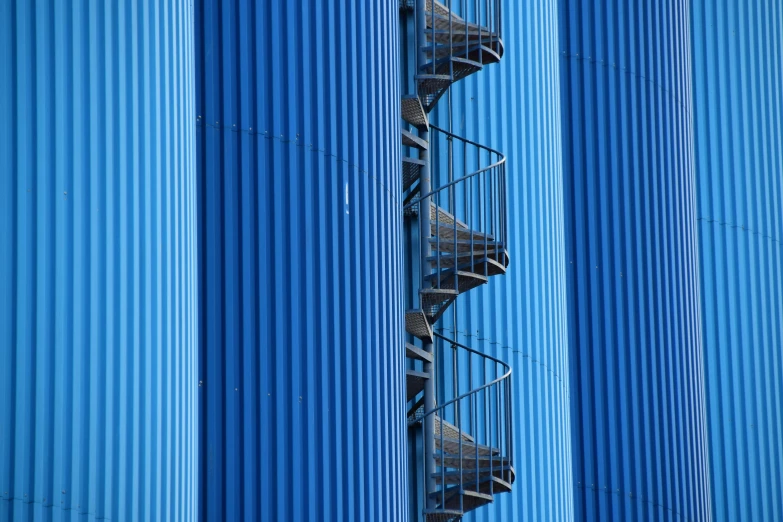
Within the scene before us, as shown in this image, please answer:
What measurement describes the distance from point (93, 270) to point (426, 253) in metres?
8.38

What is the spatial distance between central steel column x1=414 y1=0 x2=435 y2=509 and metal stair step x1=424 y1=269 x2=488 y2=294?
6.9 inches

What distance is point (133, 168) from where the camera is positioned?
15.5m

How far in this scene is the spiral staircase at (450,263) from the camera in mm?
22078

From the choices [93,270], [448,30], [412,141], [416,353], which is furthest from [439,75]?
[93,270]

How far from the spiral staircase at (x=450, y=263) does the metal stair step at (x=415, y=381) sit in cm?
2

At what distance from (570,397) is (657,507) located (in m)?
2.07

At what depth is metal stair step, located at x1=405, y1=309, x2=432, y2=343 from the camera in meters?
22.0

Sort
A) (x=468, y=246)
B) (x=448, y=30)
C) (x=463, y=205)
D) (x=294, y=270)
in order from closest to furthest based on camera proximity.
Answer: (x=294, y=270) → (x=468, y=246) → (x=448, y=30) → (x=463, y=205)

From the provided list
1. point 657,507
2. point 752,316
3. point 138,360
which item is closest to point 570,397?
point 657,507

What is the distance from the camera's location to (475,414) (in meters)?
23.3

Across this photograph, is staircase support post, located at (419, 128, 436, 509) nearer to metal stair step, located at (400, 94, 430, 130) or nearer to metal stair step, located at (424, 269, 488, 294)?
metal stair step, located at (424, 269, 488, 294)

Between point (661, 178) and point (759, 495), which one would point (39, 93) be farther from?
point (759, 495)

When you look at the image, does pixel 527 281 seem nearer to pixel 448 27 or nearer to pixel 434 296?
pixel 434 296

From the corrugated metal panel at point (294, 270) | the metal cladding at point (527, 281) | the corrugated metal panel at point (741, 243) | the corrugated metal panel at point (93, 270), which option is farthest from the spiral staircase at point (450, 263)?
the corrugated metal panel at point (741, 243)
